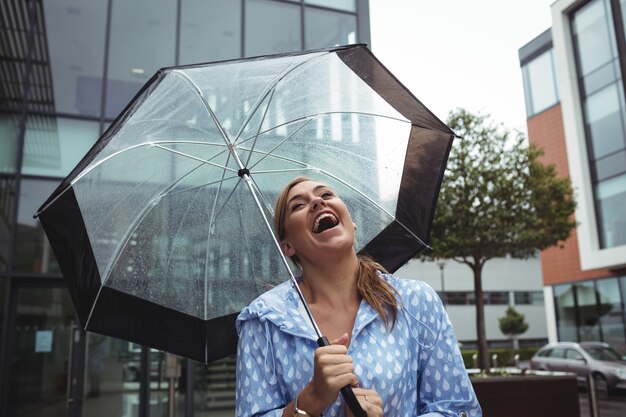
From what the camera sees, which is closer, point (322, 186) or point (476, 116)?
point (322, 186)

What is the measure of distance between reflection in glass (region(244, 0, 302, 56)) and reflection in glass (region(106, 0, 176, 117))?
148cm

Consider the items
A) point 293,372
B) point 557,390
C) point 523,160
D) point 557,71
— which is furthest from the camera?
point 557,71

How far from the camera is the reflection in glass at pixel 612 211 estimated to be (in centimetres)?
2188

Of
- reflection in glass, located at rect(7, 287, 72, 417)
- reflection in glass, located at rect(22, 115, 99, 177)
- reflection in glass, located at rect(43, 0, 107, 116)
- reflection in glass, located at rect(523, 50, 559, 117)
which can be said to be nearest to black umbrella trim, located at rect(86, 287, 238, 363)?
reflection in glass, located at rect(7, 287, 72, 417)

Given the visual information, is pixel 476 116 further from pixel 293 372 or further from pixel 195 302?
pixel 293 372

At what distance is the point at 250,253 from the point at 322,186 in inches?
35.2

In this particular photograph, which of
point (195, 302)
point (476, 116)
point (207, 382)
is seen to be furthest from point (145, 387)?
point (476, 116)

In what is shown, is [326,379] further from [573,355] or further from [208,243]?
[573,355]

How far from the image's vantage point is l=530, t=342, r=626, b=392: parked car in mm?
16094

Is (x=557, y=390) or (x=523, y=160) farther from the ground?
(x=523, y=160)

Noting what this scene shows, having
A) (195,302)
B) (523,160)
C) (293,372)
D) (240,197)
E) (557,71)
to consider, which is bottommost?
(293,372)

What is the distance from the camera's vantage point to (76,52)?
9.71 meters

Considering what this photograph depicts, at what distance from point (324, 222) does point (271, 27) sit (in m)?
9.76

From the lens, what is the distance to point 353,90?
263 centimetres
